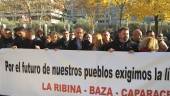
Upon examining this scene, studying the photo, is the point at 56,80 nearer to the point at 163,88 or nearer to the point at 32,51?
the point at 32,51

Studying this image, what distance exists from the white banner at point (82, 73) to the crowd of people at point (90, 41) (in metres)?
0.32

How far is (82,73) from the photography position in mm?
10953

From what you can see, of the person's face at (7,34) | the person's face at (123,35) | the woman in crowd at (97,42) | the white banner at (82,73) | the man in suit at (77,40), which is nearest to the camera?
the white banner at (82,73)

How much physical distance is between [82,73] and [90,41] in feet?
4.19

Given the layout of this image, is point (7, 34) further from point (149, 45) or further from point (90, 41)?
point (149, 45)

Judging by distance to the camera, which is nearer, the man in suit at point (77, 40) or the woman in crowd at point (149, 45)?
the woman in crowd at point (149, 45)

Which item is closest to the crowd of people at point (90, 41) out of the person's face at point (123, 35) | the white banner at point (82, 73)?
the person's face at point (123, 35)

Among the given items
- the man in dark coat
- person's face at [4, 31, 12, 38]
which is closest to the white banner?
the man in dark coat

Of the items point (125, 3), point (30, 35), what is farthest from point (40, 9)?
point (30, 35)

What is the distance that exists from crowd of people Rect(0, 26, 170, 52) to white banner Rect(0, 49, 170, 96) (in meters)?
0.32

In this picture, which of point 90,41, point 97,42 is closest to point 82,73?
point 97,42

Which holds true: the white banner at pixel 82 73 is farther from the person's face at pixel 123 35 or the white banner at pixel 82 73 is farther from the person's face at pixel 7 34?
the person's face at pixel 7 34

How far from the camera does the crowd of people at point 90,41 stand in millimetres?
10758

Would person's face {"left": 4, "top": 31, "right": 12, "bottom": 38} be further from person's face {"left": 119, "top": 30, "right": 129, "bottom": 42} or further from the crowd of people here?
person's face {"left": 119, "top": 30, "right": 129, "bottom": 42}
